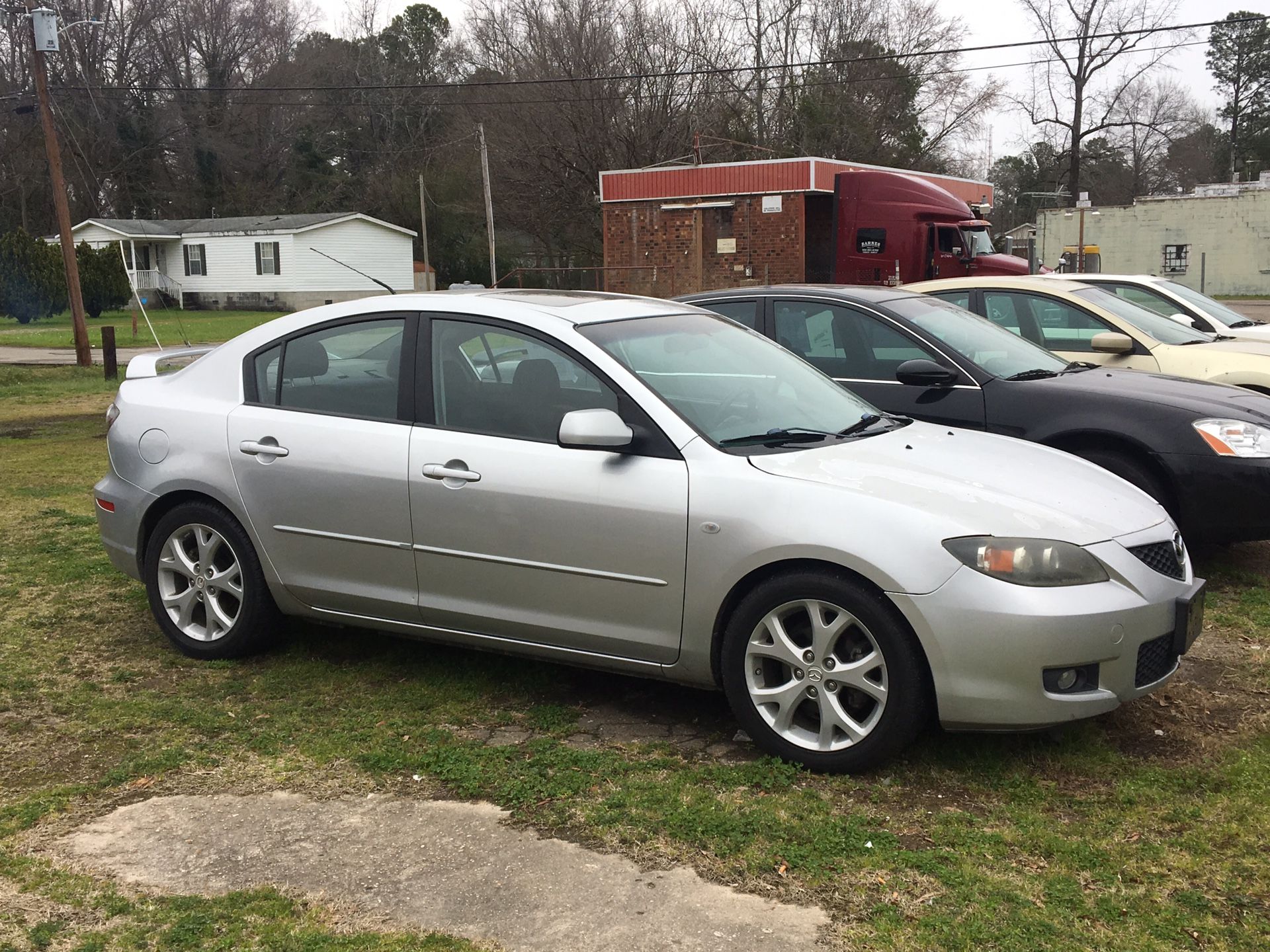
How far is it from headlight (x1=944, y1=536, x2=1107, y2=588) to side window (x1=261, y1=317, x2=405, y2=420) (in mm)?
2301

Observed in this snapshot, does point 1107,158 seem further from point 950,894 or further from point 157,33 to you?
point 950,894

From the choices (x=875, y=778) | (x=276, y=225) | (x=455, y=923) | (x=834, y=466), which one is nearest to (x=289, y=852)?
(x=455, y=923)

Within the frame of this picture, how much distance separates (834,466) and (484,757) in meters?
1.58

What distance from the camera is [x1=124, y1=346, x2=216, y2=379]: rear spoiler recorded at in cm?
589

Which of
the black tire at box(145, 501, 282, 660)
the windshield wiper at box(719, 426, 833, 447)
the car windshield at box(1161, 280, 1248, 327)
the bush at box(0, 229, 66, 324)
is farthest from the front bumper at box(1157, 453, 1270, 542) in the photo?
the bush at box(0, 229, 66, 324)

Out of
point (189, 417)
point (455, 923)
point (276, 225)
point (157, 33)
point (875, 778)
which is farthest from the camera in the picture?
point (157, 33)

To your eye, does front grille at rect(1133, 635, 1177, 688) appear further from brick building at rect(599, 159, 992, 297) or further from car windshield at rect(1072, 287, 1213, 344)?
brick building at rect(599, 159, 992, 297)

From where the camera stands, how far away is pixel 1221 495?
622 cm

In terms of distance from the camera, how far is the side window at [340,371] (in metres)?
4.94

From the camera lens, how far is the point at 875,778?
13.2 ft

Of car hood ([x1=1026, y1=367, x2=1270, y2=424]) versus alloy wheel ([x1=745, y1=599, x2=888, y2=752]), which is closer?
alloy wheel ([x1=745, y1=599, x2=888, y2=752])

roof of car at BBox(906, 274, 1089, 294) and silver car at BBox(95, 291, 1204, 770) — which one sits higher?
roof of car at BBox(906, 274, 1089, 294)

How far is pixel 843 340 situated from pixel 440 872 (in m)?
4.54

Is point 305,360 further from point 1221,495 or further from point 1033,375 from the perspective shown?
point 1221,495
